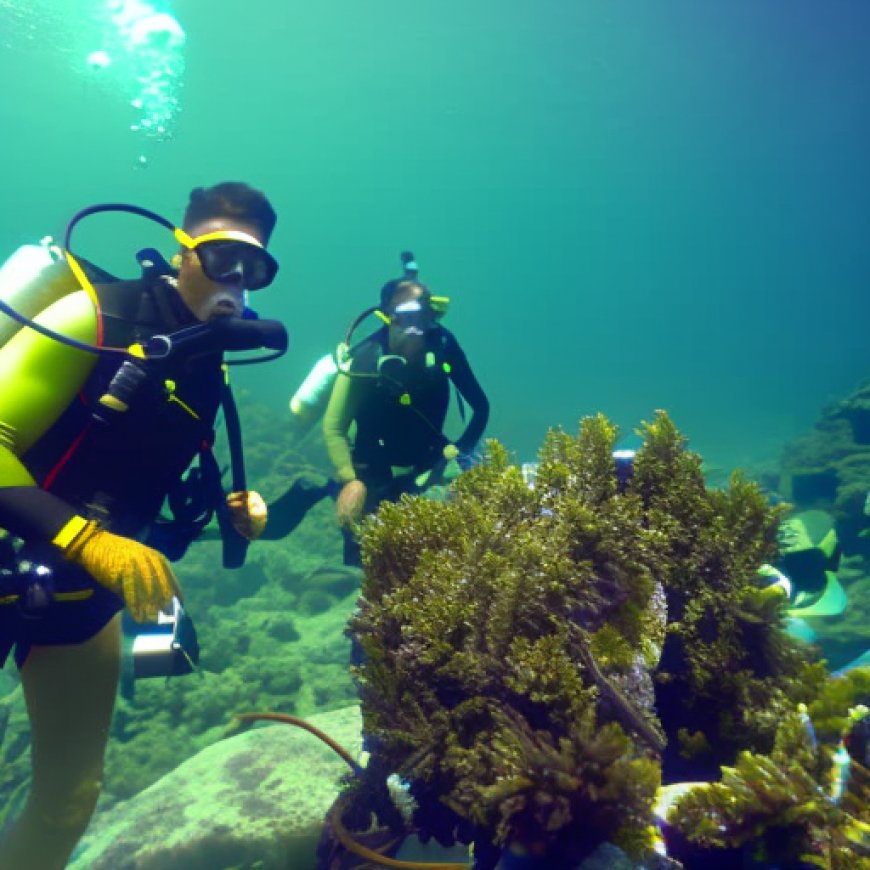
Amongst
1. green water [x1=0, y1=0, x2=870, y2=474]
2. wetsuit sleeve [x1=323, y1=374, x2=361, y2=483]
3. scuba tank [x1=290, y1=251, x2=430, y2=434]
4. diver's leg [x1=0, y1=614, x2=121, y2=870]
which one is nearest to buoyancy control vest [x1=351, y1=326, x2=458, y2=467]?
wetsuit sleeve [x1=323, y1=374, x2=361, y2=483]

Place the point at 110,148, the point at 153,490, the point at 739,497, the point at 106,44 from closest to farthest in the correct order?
1. the point at 739,497
2. the point at 153,490
3. the point at 106,44
4. the point at 110,148

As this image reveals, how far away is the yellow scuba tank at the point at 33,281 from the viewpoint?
2.41 meters

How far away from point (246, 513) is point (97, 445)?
92 centimetres

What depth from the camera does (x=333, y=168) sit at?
154750mm

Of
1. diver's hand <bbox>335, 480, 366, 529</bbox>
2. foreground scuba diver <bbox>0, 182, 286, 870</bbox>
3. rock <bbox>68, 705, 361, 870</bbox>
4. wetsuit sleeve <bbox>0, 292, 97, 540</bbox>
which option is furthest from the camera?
diver's hand <bbox>335, 480, 366, 529</bbox>

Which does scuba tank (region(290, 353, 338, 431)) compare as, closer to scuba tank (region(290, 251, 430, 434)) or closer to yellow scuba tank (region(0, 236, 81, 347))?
scuba tank (region(290, 251, 430, 434))

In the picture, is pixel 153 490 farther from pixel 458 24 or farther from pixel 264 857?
pixel 458 24

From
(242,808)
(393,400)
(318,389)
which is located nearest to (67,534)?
(242,808)

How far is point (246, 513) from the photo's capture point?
10.8 feet

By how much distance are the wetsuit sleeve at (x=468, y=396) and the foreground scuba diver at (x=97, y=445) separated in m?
3.50

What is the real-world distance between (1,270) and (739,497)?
3675 mm

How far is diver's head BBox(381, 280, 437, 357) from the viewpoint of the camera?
19.8 ft

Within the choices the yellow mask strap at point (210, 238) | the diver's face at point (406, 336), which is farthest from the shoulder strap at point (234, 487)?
the diver's face at point (406, 336)

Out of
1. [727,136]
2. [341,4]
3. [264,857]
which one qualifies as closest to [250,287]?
[264,857]
